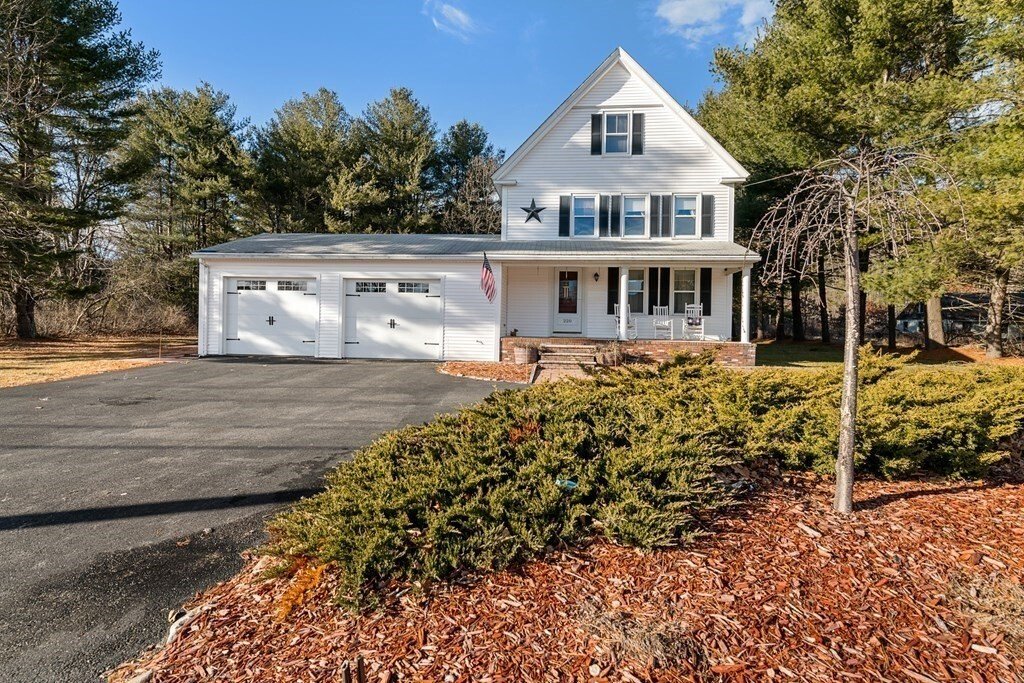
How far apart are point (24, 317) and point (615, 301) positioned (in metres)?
22.7

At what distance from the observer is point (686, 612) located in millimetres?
2375

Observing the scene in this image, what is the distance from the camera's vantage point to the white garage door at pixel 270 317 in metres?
15.5

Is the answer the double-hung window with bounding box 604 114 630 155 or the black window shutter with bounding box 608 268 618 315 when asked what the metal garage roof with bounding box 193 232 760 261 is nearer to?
the black window shutter with bounding box 608 268 618 315

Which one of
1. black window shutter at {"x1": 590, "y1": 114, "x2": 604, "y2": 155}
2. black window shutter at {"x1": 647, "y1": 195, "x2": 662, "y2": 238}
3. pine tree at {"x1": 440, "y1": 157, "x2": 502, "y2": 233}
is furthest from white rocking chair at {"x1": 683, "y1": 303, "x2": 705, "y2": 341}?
pine tree at {"x1": 440, "y1": 157, "x2": 502, "y2": 233}

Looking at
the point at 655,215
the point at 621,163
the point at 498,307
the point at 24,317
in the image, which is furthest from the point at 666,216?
the point at 24,317

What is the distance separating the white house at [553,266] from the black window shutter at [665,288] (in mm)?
33

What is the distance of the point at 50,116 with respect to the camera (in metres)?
18.1

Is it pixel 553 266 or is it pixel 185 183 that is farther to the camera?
pixel 185 183

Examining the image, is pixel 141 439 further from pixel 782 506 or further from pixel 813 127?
pixel 813 127

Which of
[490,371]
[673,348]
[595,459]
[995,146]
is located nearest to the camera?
[595,459]

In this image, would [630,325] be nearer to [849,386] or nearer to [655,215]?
[655,215]

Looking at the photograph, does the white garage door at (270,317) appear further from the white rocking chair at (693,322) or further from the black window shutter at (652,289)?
the white rocking chair at (693,322)

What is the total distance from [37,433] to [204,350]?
9600mm

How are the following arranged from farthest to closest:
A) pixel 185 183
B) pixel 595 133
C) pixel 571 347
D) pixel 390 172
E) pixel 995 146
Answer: pixel 390 172 → pixel 185 183 → pixel 595 133 → pixel 571 347 → pixel 995 146
